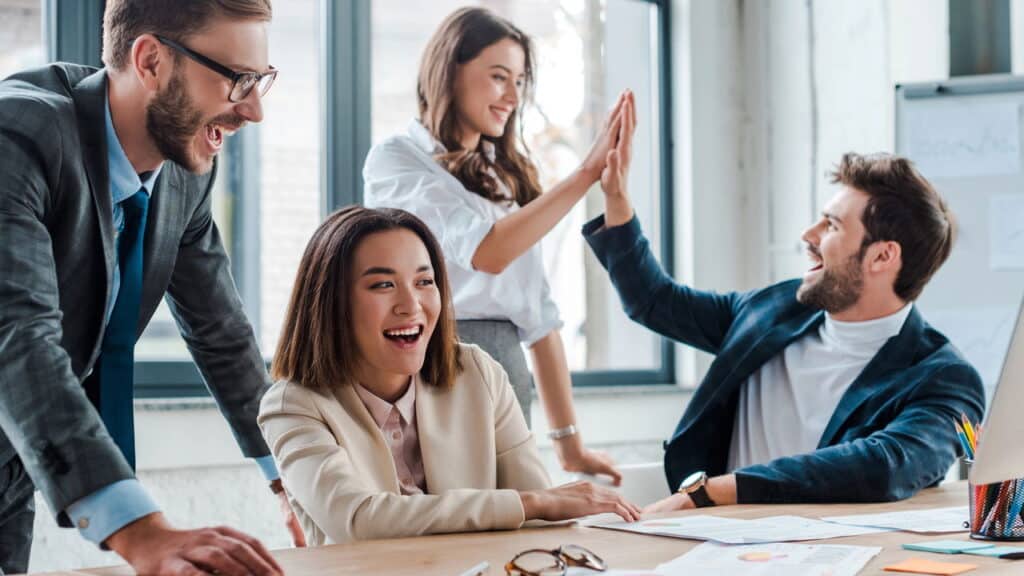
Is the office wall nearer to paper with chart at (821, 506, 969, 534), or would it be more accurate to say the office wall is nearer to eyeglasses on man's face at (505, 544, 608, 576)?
paper with chart at (821, 506, 969, 534)

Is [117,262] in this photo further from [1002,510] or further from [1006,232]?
[1006,232]

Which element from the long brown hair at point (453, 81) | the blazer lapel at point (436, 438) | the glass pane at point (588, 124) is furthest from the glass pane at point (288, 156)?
the blazer lapel at point (436, 438)

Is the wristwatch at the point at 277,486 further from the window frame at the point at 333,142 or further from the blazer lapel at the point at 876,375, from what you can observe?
the window frame at the point at 333,142

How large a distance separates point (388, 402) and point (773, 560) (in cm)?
71

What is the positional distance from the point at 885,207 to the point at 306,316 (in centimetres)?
130

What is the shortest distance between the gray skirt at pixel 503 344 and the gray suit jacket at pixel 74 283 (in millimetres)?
511

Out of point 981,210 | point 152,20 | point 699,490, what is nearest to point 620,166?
point 699,490

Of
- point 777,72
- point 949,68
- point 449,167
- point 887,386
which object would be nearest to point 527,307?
point 449,167

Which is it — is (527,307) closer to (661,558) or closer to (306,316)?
(306,316)

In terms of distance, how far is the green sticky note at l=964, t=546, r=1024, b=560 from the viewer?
1.32 meters

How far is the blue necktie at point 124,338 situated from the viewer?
1613 millimetres

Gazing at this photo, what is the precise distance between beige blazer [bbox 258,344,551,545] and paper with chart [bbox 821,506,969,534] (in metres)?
0.47

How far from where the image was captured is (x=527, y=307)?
7.98 feet

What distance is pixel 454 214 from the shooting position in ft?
7.72
